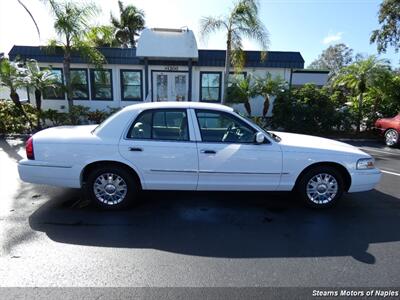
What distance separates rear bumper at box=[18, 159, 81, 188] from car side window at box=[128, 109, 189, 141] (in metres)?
1.06

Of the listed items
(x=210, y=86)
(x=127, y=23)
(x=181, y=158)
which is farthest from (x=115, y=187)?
(x=127, y=23)

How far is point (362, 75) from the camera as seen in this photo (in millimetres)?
12266

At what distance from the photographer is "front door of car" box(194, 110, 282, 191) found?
14.1 feet

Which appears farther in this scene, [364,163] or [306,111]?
[306,111]

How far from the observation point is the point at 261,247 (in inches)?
138

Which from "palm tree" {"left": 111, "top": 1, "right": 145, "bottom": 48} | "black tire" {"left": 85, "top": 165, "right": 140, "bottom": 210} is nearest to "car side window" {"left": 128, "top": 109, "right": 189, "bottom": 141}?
"black tire" {"left": 85, "top": 165, "right": 140, "bottom": 210}

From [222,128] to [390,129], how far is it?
9.64 meters

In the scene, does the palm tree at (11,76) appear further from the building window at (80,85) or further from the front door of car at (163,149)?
the front door of car at (163,149)

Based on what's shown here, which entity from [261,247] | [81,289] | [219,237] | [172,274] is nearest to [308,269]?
[261,247]

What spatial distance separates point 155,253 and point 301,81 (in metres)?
30.0

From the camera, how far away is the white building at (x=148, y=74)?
47.3ft

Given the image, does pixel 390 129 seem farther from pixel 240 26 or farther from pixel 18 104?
pixel 18 104

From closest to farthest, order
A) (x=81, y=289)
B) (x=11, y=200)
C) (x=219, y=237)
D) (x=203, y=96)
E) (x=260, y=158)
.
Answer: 1. (x=81, y=289)
2. (x=219, y=237)
3. (x=260, y=158)
4. (x=11, y=200)
5. (x=203, y=96)

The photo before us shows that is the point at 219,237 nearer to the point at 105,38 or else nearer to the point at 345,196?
the point at 345,196
